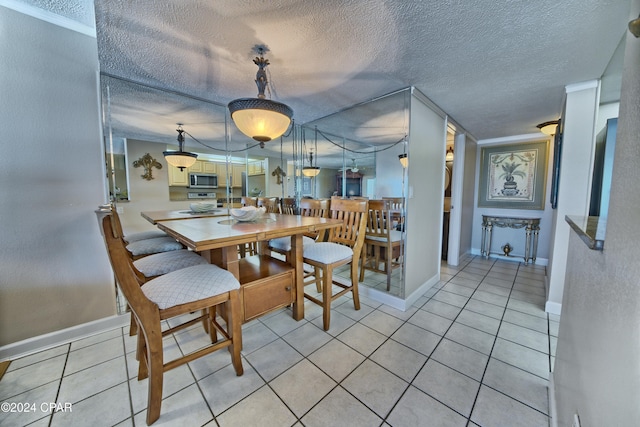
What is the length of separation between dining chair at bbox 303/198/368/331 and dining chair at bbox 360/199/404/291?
1.12 ft

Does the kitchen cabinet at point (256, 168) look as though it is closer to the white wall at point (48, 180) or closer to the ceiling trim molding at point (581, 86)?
the white wall at point (48, 180)

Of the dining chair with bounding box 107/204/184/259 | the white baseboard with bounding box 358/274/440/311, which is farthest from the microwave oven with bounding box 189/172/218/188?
the white baseboard with bounding box 358/274/440/311

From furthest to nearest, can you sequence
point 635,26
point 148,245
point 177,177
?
point 177,177 → point 148,245 → point 635,26

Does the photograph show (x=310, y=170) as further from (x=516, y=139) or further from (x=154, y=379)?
(x=516, y=139)

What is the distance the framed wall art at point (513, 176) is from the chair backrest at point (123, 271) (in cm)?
479

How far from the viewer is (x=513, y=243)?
3801 mm

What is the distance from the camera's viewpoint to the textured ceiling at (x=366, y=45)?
1211 mm

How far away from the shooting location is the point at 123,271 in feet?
3.17

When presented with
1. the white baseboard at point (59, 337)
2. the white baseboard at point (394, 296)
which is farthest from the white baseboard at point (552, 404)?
the white baseboard at point (59, 337)

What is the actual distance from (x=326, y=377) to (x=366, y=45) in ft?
7.01

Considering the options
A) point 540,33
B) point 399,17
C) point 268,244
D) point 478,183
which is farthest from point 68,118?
point 478,183

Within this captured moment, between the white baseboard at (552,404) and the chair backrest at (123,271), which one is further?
the white baseboard at (552,404)

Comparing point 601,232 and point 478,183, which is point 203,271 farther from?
point 478,183

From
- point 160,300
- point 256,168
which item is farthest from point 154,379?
point 256,168
